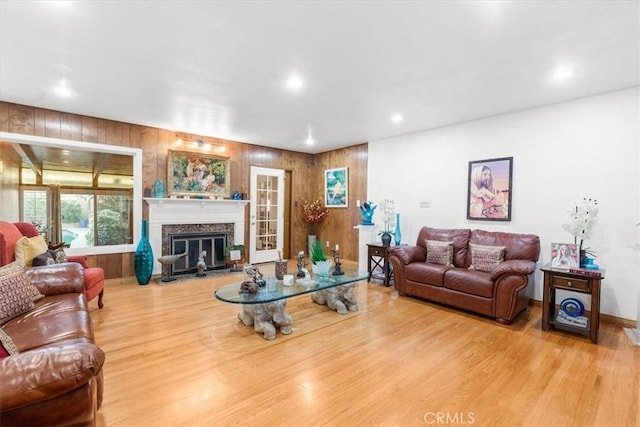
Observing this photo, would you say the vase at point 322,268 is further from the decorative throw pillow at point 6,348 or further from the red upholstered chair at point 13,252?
the decorative throw pillow at point 6,348

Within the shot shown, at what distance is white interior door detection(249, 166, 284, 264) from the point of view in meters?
6.23

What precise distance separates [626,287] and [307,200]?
5411 millimetres

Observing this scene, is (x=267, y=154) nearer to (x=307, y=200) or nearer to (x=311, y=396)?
(x=307, y=200)

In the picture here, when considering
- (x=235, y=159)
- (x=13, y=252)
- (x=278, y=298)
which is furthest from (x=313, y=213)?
(x=13, y=252)

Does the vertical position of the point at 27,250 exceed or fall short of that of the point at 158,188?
it falls short

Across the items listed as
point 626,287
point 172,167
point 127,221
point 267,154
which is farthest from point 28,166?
point 626,287

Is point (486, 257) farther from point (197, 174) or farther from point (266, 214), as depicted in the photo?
point (197, 174)

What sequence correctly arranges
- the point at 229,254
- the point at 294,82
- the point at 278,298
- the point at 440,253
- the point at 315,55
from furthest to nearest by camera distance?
the point at 229,254
the point at 440,253
the point at 294,82
the point at 278,298
the point at 315,55

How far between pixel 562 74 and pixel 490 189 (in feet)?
5.36

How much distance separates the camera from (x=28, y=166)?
524 centimetres

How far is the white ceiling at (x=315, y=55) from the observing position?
6.63ft

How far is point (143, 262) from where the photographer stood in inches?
179

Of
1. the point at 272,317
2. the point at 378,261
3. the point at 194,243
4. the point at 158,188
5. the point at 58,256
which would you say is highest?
the point at 158,188

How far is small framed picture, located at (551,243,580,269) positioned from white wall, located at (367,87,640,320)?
0.62 meters
